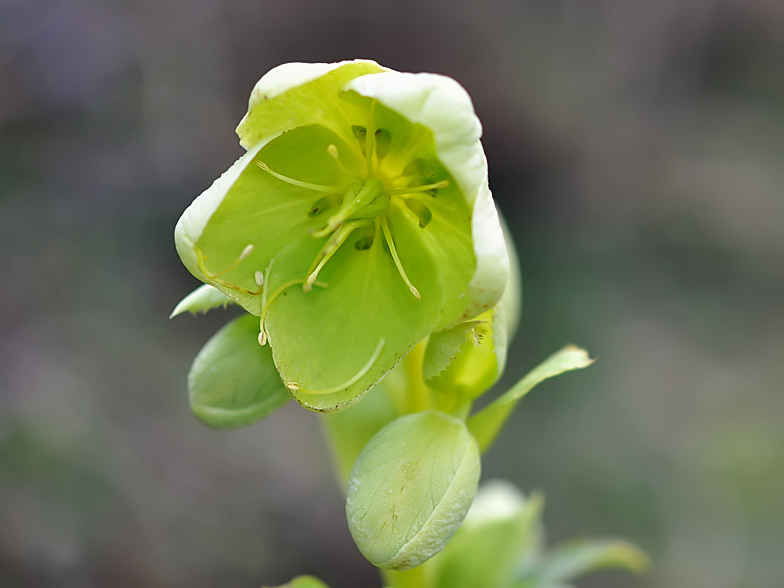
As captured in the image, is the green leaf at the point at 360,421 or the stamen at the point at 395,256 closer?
the stamen at the point at 395,256

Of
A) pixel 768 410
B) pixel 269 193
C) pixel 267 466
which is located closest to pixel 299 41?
pixel 267 466

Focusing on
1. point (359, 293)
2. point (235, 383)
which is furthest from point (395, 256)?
point (235, 383)

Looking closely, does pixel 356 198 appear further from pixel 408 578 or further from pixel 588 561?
pixel 588 561

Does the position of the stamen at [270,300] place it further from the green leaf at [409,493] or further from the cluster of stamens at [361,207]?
the green leaf at [409,493]

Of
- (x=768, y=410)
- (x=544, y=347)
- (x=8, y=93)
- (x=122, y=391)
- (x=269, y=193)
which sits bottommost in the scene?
(x=768, y=410)

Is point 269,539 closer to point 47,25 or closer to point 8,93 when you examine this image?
point 8,93

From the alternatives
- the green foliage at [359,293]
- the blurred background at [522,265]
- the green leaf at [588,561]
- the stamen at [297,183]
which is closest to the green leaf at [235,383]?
the green foliage at [359,293]
